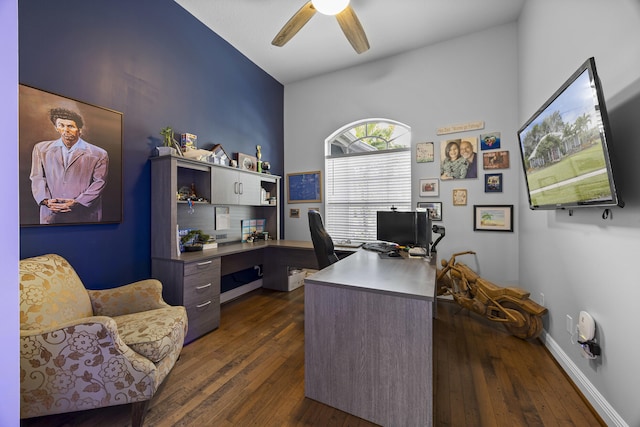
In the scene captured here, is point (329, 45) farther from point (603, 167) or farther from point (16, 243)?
point (16, 243)

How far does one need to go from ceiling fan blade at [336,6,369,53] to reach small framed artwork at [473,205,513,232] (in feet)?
7.92

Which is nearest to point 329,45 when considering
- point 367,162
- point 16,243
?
point 367,162

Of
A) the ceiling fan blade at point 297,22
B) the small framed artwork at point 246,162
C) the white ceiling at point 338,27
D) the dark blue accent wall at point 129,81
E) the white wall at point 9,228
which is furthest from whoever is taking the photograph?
the small framed artwork at point 246,162

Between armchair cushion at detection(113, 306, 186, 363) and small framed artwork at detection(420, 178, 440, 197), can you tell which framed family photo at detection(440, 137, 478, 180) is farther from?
armchair cushion at detection(113, 306, 186, 363)

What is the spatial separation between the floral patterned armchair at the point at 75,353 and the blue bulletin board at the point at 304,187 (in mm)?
2961

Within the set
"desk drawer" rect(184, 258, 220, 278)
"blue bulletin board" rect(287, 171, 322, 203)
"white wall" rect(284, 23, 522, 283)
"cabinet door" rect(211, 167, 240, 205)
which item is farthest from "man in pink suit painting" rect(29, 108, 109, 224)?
"white wall" rect(284, 23, 522, 283)

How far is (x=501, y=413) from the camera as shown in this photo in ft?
4.83

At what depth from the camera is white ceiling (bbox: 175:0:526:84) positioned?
2.69 m

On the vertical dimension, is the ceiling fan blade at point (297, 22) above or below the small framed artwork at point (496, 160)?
above

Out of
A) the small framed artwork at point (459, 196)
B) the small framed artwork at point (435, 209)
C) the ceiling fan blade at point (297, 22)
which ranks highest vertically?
the ceiling fan blade at point (297, 22)

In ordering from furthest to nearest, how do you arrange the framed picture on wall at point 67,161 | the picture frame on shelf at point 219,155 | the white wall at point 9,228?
1. the picture frame on shelf at point 219,155
2. the framed picture on wall at point 67,161
3. the white wall at point 9,228

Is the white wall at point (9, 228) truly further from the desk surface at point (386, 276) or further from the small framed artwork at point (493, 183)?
the small framed artwork at point (493, 183)

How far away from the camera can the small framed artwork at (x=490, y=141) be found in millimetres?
3021

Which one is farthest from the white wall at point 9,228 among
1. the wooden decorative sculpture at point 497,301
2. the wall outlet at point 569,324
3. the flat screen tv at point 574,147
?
the wooden decorative sculpture at point 497,301
